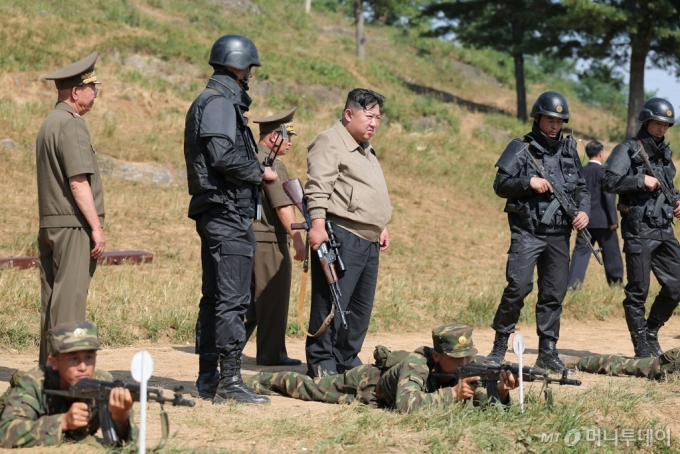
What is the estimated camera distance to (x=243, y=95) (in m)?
6.26

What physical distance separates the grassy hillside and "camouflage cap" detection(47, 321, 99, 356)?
4.14 metres

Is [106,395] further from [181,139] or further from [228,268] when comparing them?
[181,139]

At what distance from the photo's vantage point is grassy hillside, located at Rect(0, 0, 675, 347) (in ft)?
35.4

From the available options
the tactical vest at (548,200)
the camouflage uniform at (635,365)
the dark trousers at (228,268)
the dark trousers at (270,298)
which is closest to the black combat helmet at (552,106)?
the tactical vest at (548,200)

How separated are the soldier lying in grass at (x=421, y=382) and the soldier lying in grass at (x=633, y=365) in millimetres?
2297

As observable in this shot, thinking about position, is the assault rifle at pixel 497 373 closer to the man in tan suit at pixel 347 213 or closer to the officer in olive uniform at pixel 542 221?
the man in tan suit at pixel 347 213

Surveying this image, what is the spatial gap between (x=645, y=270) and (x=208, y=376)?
407 centimetres

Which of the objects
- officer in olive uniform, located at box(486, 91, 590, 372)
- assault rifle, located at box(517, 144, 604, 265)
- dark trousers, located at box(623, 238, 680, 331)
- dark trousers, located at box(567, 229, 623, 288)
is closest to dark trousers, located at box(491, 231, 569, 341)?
officer in olive uniform, located at box(486, 91, 590, 372)

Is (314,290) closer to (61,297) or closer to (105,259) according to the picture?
(61,297)

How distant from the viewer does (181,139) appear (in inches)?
743

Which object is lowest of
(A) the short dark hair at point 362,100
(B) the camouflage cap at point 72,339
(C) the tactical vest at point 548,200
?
(B) the camouflage cap at point 72,339

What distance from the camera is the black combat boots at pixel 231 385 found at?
19.9ft

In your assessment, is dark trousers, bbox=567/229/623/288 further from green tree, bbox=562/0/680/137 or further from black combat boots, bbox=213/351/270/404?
green tree, bbox=562/0/680/137

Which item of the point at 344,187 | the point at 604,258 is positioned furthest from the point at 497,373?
the point at 604,258
